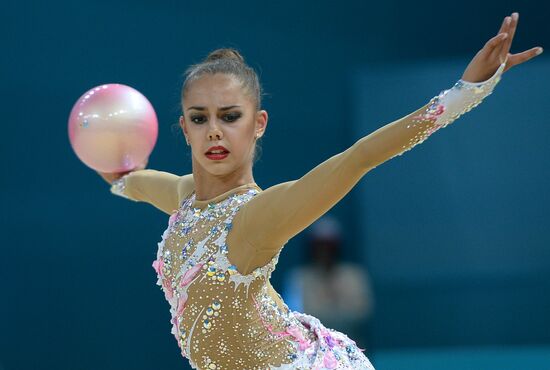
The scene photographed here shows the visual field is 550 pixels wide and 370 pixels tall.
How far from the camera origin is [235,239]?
2162 mm

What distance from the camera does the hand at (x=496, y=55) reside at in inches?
73.0

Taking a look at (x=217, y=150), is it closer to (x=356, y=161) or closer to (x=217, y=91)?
(x=217, y=91)

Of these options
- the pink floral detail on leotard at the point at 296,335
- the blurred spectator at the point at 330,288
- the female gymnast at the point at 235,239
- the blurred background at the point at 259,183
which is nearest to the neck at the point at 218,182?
the female gymnast at the point at 235,239

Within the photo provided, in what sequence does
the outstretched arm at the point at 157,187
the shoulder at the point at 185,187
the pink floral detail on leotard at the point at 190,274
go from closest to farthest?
the pink floral detail on leotard at the point at 190,274
the shoulder at the point at 185,187
the outstretched arm at the point at 157,187

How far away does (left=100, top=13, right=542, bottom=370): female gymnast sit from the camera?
2074mm

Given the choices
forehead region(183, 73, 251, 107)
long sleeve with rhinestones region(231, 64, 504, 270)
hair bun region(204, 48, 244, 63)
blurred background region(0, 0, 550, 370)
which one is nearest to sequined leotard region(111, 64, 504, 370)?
long sleeve with rhinestones region(231, 64, 504, 270)

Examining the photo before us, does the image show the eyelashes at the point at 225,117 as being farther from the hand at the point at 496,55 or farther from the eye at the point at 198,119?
the hand at the point at 496,55

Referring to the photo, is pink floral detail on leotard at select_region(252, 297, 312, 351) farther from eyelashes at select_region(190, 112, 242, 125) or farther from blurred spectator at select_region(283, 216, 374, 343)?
blurred spectator at select_region(283, 216, 374, 343)

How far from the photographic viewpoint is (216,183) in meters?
2.35

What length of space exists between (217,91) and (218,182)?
24cm

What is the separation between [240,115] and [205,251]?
359mm

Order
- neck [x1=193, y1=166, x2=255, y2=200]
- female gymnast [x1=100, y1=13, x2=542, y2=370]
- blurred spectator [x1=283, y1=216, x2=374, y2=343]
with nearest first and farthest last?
1. female gymnast [x1=100, y1=13, x2=542, y2=370]
2. neck [x1=193, y1=166, x2=255, y2=200]
3. blurred spectator [x1=283, y1=216, x2=374, y2=343]

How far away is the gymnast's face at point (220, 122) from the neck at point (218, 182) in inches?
0.6

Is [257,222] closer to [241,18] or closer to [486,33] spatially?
[241,18]
